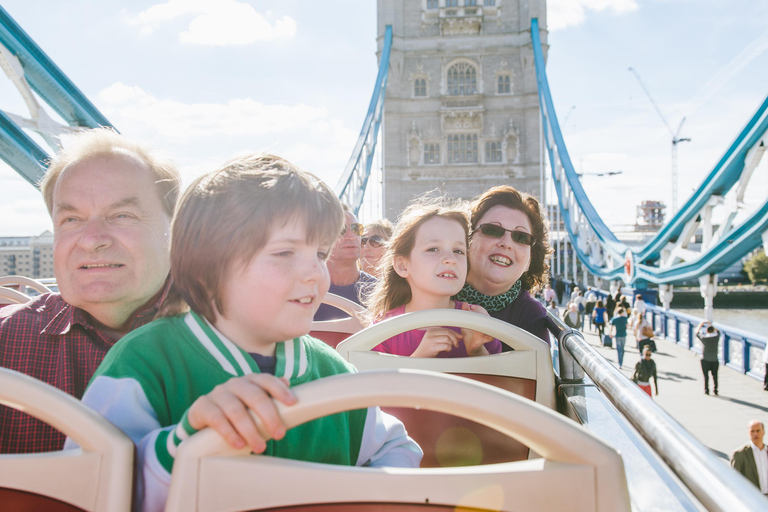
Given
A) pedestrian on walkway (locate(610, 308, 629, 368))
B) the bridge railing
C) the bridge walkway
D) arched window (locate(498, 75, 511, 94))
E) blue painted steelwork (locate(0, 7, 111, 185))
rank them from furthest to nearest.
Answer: arched window (locate(498, 75, 511, 94)) < pedestrian on walkway (locate(610, 308, 629, 368)) < the bridge railing < blue painted steelwork (locate(0, 7, 111, 185)) < the bridge walkway

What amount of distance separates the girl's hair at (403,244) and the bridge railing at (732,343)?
5.94 meters

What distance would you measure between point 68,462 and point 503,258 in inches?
60.6

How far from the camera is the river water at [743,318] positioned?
71.6ft

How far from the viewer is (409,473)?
59 cm

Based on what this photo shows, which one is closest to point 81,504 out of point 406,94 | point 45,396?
point 45,396

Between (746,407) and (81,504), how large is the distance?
607cm

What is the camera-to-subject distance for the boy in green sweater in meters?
0.69

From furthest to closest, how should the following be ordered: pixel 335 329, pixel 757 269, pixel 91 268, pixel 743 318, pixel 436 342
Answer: pixel 757 269 → pixel 743 318 → pixel 335 329 → pixel 436 342 → pixel 91 268

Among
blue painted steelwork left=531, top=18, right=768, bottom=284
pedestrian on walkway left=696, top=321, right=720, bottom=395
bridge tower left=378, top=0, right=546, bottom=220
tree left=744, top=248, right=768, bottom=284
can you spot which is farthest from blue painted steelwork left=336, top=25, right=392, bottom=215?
tree left=744, top=248, right=768, bottom=284

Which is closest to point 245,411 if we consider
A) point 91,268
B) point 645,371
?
point 91,268

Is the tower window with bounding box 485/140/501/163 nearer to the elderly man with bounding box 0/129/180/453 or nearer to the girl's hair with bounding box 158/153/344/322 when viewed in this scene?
the elderly man with bounding box 0/129/180/453

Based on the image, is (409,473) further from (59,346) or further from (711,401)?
(711,401)

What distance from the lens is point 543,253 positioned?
2236 millimetres

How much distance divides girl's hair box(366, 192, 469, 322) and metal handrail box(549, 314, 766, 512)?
0.80 metres
